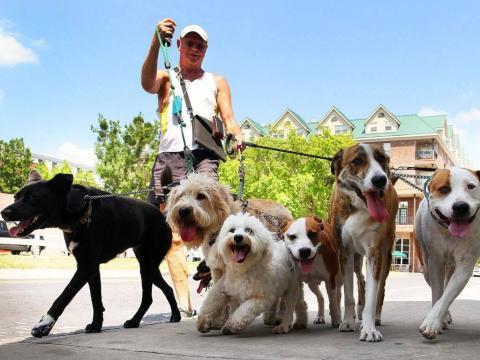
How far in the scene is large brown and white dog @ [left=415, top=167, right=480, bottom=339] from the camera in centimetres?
433

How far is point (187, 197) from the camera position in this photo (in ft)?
17.5

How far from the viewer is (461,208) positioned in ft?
14.1

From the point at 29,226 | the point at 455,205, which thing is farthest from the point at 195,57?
the point at 455,205

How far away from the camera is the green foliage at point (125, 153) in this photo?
40531 mm

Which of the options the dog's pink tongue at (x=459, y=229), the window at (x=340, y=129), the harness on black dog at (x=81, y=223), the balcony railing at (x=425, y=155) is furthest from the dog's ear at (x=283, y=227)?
the window at (x=340, y=129)

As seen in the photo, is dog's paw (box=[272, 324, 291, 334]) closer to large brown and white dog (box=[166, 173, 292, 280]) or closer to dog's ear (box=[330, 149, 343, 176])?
large brown and white dog (box=[166, 173, 292, 280])

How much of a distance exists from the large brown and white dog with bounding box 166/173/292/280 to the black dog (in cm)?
47

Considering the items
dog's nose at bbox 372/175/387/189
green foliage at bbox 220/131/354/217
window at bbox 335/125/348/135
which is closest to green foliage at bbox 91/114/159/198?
green foliage at bbox 220/131/354/217

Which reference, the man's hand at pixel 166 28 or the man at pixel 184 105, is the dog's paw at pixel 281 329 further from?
the man's hand at pixel 166 28

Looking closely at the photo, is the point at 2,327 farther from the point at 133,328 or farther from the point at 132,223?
the point at 132,223

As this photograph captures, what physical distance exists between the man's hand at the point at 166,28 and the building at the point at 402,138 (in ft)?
186

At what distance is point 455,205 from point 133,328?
3.15 meters

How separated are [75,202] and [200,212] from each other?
1049mm

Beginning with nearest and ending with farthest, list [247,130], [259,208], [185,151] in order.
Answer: [185,151] → [259,208] → [247,130]
